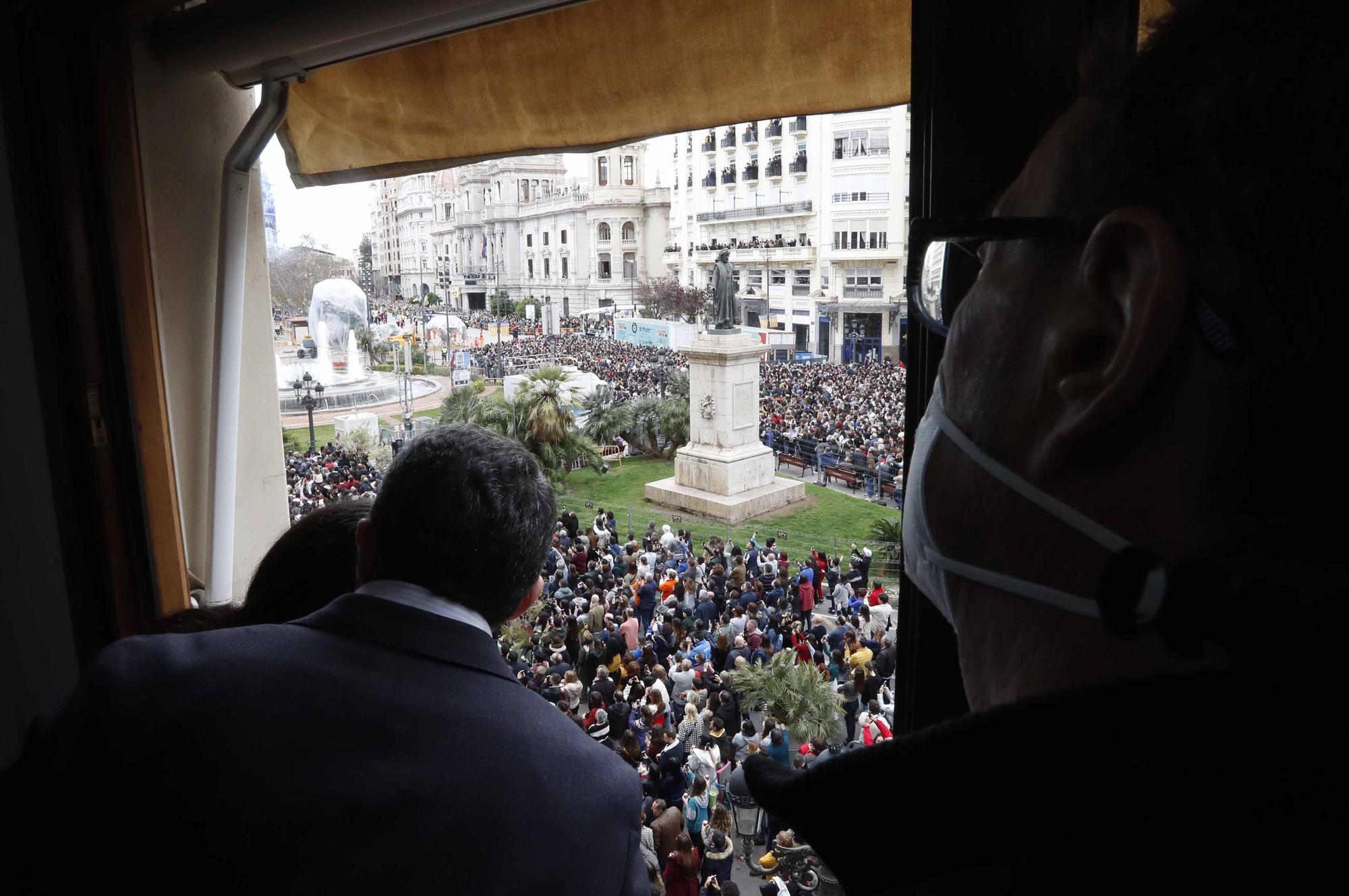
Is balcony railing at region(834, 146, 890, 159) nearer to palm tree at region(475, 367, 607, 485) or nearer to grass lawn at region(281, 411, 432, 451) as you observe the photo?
grass lawn at region(281, 411, 432, 451)

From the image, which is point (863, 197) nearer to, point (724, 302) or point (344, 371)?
point (724, 302)

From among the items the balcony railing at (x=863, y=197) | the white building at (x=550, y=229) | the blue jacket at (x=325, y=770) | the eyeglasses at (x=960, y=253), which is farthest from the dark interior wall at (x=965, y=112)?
the white building at (x=550, y=229)

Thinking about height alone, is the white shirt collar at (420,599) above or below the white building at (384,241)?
below

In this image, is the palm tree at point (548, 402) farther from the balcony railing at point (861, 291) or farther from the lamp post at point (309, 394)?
the balcony railing at point (861, 291)

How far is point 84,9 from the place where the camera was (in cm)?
142

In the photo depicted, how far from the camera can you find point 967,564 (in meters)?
0.38

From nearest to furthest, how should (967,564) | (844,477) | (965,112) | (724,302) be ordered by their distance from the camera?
(967,564) → (965,112) → (844,477) → (724,302)

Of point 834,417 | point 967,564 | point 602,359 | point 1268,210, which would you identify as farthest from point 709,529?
point 1268,210

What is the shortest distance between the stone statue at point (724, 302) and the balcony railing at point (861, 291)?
4.22 m

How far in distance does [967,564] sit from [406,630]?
1.70 feet

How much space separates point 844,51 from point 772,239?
1.09m

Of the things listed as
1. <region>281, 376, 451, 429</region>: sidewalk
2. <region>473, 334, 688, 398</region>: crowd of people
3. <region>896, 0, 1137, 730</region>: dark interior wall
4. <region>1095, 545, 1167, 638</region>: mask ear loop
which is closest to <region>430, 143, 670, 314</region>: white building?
<region>896, 0, 1137, 730</region>: dark interior wall

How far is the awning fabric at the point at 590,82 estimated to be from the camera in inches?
40.6

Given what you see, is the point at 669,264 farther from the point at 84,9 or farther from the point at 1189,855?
the point at 1189,855
